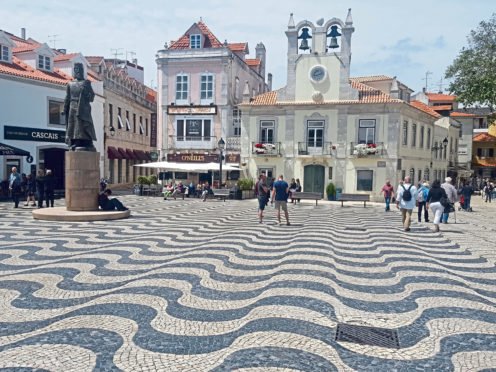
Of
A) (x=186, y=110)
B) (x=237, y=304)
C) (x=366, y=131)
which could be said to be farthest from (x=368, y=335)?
(x=186, y=110)

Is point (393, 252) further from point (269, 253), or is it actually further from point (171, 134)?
point (171, 134)

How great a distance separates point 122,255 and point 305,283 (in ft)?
12.3

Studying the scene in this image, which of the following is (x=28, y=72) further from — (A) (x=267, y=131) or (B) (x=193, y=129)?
(A) (x=267, y=131)

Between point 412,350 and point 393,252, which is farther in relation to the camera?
point 393,252

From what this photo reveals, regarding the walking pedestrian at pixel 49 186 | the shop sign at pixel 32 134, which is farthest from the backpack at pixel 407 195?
the shop sign at pixel 32 134

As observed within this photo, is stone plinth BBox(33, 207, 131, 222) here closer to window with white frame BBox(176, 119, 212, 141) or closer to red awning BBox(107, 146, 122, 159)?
window with white frame BBox(176, 119, 212, 141)

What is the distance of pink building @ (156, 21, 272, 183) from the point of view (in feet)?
98.8

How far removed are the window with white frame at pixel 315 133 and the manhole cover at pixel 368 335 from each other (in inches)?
934

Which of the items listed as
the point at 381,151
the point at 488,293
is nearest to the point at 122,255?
the point at 488,293

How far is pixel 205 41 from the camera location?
30875mm

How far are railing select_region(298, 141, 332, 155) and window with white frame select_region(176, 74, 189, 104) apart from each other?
33.1 ft

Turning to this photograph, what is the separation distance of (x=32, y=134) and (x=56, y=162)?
144 inches

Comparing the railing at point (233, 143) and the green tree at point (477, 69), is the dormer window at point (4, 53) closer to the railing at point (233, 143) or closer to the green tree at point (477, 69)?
the railing at point (233, 143)

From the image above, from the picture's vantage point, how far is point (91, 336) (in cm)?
388
